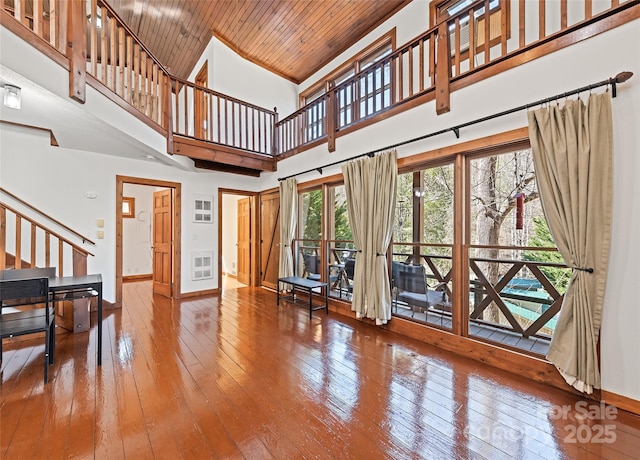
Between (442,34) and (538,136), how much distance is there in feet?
5.15

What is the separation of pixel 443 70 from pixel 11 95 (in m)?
4.05

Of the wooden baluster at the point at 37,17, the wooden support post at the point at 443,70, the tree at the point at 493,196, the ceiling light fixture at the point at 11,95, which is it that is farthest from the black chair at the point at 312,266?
the wooden baluster at the point at 37,17

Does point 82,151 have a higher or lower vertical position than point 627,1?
lower

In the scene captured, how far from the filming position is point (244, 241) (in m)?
6.90

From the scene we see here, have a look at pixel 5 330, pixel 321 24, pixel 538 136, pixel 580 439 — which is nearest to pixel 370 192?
pixel 538 136

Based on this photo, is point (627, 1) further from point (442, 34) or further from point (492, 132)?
point (442, 34)

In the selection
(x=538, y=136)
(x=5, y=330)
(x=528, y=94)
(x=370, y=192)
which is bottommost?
(x=5, y=330)

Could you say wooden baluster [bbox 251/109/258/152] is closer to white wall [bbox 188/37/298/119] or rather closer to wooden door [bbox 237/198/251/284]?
white wall [bbox 188/37/298/119]

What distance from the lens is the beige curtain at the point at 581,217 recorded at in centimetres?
207

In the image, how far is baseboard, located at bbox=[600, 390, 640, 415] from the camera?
1957mm

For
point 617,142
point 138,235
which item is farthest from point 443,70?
point 138,235

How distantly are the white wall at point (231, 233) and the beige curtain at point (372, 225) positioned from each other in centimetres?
452

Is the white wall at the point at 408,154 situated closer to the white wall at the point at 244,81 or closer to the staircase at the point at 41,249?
the white wall at the point at 244,81

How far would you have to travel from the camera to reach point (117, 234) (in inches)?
189
